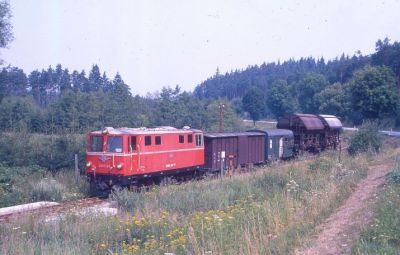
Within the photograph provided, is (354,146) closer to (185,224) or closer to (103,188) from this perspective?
(103,188)

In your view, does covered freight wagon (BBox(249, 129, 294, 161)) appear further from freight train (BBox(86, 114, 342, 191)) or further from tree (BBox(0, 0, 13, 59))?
tree (BBox(0, 0, 13, 59))

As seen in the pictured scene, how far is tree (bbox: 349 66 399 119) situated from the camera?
48375mm

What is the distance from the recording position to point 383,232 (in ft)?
25.4

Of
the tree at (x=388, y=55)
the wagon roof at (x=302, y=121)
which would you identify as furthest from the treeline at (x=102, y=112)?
the tree at (x=388, y=55)

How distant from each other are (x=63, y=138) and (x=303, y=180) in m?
13.5

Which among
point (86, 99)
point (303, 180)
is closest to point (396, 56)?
point (86, 99)

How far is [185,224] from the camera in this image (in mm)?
9820

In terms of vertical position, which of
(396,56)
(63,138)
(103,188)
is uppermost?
(396,56)

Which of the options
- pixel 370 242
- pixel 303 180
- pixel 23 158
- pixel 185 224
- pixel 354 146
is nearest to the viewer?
pixel 370 242

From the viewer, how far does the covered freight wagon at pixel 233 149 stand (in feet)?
78.9

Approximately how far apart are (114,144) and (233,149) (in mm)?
9528

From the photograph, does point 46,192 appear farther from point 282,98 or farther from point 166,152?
point 282,98

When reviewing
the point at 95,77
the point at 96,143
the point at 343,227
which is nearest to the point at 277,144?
the point at 96,143

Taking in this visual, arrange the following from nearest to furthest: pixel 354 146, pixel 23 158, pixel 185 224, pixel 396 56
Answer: pixel 185 224 < pixel 23 158 < pixel 354 146 < pixel 396 56
